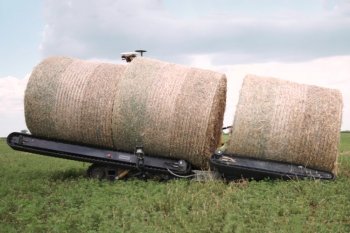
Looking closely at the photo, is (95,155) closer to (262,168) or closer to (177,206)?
(262,168)

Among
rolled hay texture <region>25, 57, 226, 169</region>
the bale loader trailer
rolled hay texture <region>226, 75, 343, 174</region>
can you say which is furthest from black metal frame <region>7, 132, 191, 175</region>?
rolled hay texture <region>226, 75, 343, 174</region>

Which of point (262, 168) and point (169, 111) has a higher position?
point (169, 111)

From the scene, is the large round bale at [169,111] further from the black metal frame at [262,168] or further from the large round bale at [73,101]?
the black metal frame at [262,168]

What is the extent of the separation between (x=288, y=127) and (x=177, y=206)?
148 inches

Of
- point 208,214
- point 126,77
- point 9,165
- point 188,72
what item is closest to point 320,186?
point 208,214

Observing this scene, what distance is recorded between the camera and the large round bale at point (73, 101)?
1284 centimetres

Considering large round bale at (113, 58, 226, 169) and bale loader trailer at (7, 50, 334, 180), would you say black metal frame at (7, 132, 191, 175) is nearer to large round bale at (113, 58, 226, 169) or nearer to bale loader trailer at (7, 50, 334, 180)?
bale loader trailer at (7, 50, 334, 180)

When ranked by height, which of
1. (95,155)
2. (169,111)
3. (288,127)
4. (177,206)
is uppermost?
(169,111)

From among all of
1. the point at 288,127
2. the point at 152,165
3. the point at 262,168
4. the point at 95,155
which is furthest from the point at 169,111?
the point at 288,127

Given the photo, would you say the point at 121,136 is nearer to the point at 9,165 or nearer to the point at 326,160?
the point at 326,160

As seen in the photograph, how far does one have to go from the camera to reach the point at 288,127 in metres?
12.1

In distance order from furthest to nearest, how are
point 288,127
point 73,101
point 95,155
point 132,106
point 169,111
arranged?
1. point 95,155
2. point 73,101
3. point 132,106
4. point 169,111
5. point 288,127

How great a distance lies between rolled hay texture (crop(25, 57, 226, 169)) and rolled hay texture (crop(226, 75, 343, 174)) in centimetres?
75

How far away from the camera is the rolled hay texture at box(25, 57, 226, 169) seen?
12398mm
